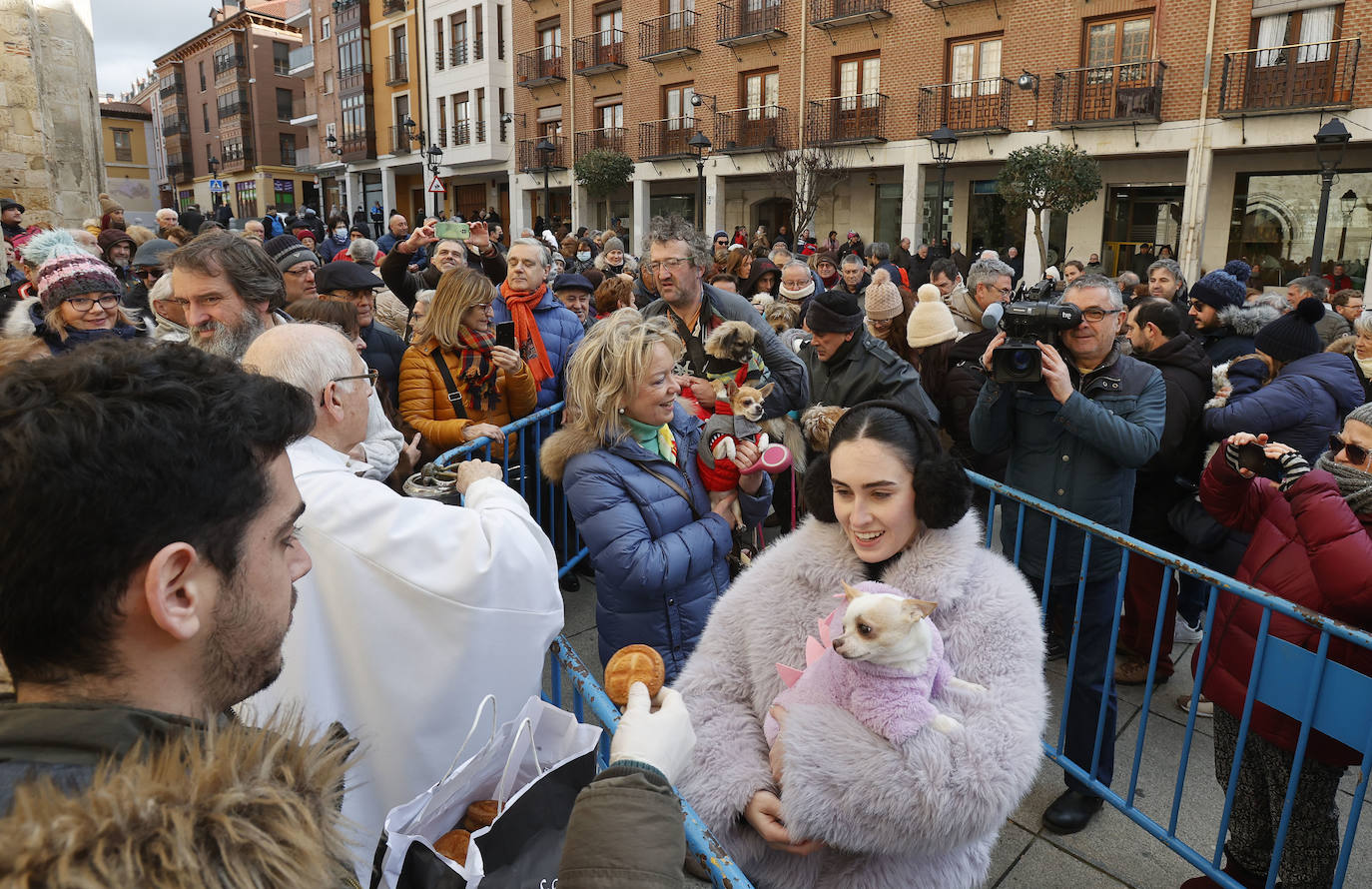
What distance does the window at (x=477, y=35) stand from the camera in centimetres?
3172

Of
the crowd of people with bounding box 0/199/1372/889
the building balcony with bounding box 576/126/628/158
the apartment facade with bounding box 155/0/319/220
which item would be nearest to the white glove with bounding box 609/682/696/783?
the crowd of people with bounding box 0/199/1372/889

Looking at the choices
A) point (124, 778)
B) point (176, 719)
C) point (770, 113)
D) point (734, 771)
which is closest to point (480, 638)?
point (734, 771)

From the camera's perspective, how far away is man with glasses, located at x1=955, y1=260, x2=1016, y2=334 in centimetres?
581

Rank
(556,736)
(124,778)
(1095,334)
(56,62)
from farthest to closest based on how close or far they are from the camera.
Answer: (56,62)
(1095,334)
(556,736)
(124,778)

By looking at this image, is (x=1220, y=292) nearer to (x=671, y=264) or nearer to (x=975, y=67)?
(x=671, y=264)

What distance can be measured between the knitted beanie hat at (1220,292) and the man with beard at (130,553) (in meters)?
5.70

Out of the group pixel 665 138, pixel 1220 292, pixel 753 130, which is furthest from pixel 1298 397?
pixel 665 138

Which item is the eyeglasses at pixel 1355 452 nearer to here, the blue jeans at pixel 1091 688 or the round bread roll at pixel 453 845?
the blue jeans at pixel 1091 688

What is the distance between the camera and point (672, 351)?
121 inches

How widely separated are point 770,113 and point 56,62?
62.7ft

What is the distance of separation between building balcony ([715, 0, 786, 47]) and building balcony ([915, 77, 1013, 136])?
5246 millimetres

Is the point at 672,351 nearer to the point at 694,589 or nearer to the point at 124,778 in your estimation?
the point at 694,589

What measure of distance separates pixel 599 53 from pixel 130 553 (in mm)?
31022

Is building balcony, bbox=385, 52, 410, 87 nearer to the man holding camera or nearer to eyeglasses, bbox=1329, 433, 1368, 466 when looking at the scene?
the man holding camera
